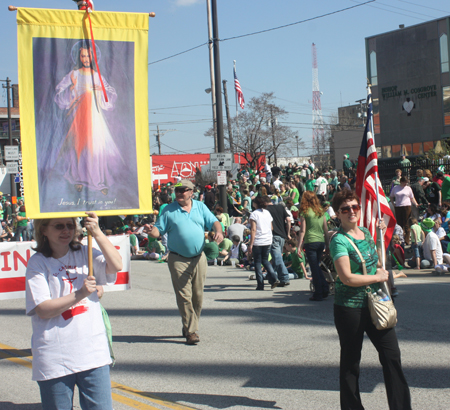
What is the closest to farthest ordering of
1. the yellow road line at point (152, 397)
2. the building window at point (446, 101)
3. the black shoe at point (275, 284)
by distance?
1. the yellow road line at point (152, 397)
2. the black shoe at point (275, 284)
3. the building window at point (446, 101)

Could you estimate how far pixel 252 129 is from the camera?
5556cm

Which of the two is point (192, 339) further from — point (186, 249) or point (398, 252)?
point (398, 252)

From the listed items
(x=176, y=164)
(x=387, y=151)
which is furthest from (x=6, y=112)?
(x=387, y=151)

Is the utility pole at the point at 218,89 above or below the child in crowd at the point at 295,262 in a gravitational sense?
above

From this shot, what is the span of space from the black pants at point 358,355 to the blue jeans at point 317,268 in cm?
504

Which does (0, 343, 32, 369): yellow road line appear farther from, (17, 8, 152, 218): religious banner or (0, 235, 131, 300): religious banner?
(17, 8, 152, 218): religious banner

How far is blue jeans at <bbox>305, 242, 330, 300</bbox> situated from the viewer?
9.23m

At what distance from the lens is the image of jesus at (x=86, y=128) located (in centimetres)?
367

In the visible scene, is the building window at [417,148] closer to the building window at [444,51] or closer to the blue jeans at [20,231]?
the building window at [444,51]

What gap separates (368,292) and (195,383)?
2.22 metres

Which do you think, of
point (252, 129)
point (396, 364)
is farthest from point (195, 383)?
point (252, 129)

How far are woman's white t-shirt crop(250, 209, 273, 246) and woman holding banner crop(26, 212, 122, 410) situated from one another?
708cm

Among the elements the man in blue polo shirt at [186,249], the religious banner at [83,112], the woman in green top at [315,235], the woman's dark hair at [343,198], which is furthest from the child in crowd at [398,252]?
the religious banner at [83,112]

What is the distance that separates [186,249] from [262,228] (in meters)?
3.81
